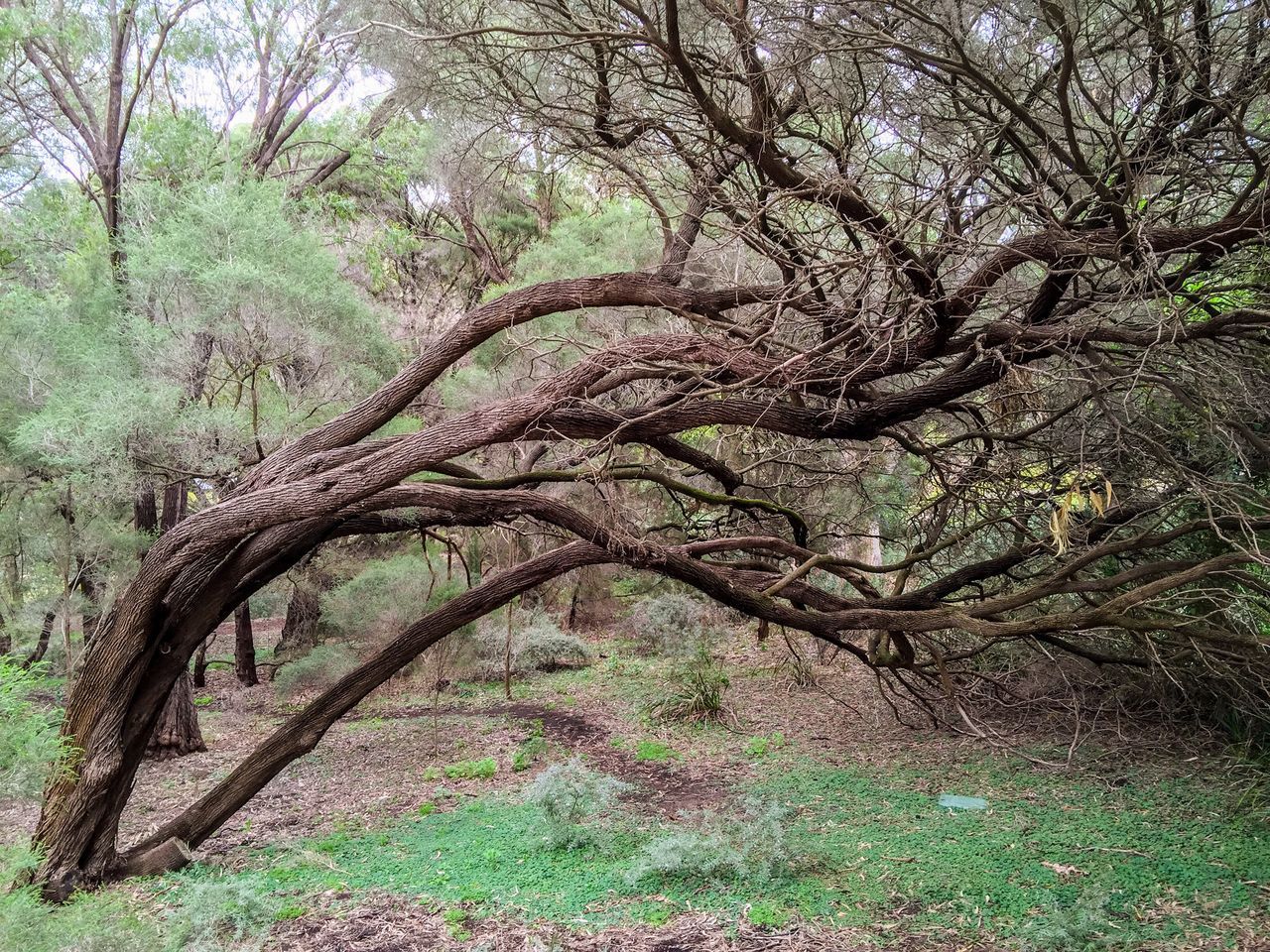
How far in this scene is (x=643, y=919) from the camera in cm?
401

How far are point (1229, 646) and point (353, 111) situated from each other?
11608 millimetres

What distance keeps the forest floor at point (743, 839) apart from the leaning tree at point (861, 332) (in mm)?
775

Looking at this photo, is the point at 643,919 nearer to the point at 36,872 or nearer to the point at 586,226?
the point at 36,872

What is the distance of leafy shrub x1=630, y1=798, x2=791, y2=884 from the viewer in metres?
4.38

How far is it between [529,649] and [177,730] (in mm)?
4182

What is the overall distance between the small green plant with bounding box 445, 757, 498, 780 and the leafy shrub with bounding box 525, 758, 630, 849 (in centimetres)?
150

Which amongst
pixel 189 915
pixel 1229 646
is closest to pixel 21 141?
pixel 189 915

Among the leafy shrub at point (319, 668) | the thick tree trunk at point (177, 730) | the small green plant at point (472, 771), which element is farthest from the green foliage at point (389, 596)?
the small green plant at point (472, 771)

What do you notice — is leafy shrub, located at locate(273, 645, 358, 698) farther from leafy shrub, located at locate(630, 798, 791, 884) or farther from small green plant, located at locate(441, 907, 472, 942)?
leafy shrub, located at locate(630, 798, 791, 884)

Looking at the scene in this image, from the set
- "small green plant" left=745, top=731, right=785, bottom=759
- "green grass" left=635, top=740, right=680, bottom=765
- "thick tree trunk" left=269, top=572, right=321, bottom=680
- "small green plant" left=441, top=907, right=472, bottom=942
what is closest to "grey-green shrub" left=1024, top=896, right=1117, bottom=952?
"small green plant" left=441, top=907, right=472, bottom=942

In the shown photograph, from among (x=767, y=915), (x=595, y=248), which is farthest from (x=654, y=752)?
(x=595, y=248)

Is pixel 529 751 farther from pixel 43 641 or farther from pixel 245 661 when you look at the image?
pixel 43 641

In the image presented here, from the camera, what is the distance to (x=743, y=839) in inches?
185

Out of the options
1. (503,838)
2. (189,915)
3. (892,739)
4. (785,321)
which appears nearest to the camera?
(189,915)
